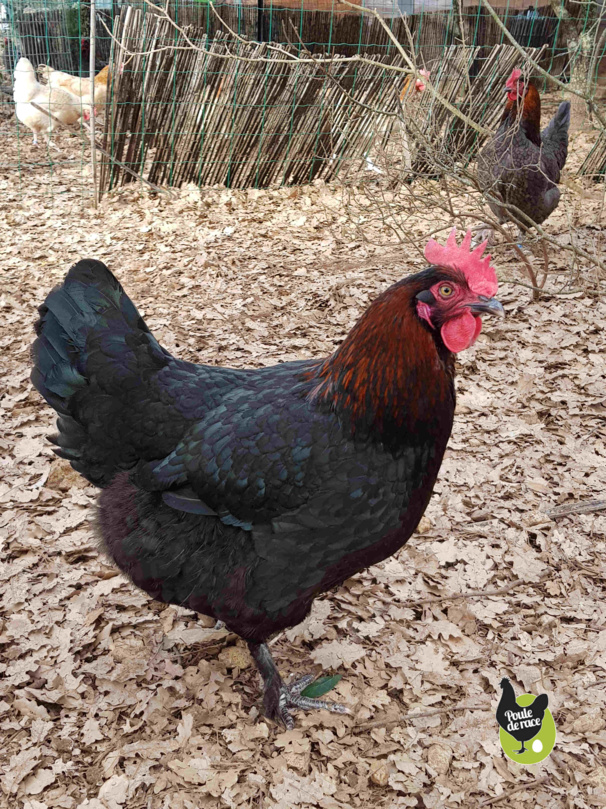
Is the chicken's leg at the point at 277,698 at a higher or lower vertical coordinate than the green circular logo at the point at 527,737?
lower

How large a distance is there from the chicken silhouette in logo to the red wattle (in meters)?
1.23

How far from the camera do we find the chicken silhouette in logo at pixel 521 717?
2338mm

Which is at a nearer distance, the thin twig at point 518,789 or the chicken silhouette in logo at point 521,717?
the chicken silhouette in logo at point 521,717

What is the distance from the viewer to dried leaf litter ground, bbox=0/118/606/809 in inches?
102

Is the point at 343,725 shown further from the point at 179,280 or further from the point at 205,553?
the point at 179,280

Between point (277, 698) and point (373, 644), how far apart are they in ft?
1.89

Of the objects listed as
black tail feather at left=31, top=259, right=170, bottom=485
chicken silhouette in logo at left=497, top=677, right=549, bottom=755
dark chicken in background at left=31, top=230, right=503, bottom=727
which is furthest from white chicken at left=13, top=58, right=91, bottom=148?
chicken silhouette in logo at left=497, top=677, right=549, bottom=755

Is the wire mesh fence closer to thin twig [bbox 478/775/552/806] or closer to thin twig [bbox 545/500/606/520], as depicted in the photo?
thin twig [bbox 545/500/606/520]

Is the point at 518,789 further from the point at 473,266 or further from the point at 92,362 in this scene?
the point at 92,362

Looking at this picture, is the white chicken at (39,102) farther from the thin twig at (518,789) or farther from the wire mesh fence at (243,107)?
the thin twig at (518,789)

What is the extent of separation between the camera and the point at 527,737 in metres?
2.40

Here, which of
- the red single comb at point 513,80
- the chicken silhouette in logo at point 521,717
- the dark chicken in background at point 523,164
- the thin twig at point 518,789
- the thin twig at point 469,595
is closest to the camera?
the chicken silhouette in logo at point 521,717

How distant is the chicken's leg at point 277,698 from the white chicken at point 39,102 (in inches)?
407

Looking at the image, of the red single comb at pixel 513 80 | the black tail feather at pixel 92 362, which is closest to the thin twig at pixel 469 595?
the black tail feather at pixel 92 362
